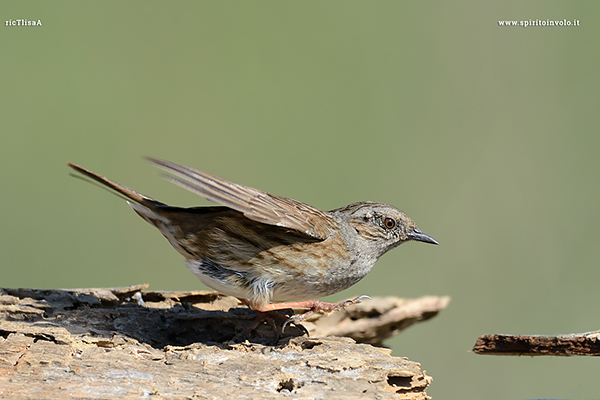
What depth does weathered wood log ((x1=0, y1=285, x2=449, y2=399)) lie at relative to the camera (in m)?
3.75

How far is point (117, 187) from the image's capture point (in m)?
4.67

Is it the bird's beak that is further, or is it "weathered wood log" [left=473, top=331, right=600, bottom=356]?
the bird's beak

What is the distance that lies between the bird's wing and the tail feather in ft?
1.84

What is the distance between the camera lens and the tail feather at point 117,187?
4.55m

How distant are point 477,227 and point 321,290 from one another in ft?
19.8

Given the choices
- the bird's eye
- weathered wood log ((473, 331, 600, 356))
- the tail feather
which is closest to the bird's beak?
the bird's eye

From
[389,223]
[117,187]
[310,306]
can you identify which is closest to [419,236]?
[389,223]

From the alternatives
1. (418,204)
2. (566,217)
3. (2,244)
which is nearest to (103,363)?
(2,244)

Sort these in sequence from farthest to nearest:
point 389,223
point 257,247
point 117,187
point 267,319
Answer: point 389,223
point 267,319
point 257,247
point 117,187

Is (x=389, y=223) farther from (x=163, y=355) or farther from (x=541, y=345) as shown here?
(x=163, y=355)

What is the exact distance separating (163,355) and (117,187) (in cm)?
139

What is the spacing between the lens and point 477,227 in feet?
33.5

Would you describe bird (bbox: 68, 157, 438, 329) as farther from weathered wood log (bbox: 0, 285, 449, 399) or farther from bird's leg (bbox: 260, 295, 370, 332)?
weathered wood log (bbox: 0, 285, 449, 399)

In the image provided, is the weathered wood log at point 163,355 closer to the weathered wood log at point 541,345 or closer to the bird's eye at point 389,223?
the weathered wood log at point 541,345
